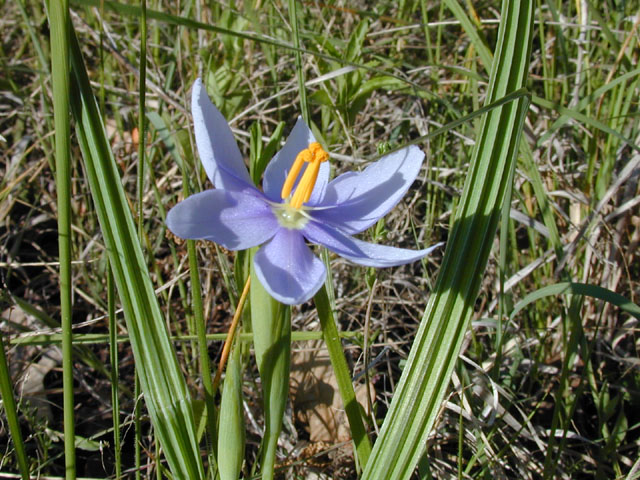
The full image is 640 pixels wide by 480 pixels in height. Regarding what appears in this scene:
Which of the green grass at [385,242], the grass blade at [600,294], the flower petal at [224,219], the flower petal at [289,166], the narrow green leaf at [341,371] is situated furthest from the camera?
the green grass at [385,242]

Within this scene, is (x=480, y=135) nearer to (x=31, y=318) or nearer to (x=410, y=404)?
(x=410, y=404)

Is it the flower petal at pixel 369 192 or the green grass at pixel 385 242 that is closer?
the flower petal at pixel 369 192

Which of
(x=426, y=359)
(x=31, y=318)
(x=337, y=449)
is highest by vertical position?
(x=426, y=359)

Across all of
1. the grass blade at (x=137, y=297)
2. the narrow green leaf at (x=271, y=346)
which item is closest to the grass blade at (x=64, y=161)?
the grass blade at (x=137, y=297)

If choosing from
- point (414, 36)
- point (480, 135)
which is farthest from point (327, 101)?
point (480, 135)

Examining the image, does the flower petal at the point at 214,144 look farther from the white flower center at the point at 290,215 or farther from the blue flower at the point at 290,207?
the white flower center at the point at 290,215

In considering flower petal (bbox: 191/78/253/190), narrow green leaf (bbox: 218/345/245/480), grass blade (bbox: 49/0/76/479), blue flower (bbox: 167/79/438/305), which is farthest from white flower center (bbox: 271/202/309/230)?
grass blade (bbox: 49/0/76/479)

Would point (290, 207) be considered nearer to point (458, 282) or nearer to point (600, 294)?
point (458, 282)
